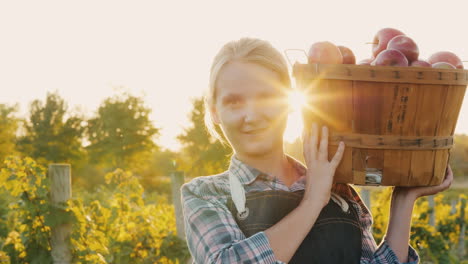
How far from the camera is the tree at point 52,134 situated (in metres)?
34.6

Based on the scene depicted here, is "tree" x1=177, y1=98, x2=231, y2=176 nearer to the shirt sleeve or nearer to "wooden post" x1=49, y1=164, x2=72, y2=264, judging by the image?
"wooden post" x1=49, y1=164, x2=72, y2=264

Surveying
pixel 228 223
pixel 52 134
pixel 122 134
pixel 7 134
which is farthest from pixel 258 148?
pixel 52 134

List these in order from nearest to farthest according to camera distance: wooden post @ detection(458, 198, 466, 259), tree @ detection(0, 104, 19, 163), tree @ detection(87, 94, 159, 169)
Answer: wooden post @ detection(458, 198, 466, 259) < tree @ detection(0, 104, 19, 163) < tree @ detection(87, 94, 159, 169)

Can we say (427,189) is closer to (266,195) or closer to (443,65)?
(443,65)

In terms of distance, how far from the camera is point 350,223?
5.51 feet

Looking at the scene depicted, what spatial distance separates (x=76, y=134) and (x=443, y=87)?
38293 millimetres

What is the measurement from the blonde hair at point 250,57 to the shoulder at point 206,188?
27 centimetres

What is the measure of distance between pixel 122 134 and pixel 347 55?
33959mm

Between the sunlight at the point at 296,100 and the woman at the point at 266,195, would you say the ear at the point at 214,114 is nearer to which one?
the woman at the point at 266,195

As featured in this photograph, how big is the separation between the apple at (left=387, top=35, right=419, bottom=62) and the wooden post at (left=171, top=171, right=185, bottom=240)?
3.68 m

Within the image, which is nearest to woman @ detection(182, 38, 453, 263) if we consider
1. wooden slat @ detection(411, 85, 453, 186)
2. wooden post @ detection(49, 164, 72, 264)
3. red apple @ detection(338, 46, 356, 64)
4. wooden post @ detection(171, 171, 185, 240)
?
wooden slat @ detection(411, 85, 453, 186)

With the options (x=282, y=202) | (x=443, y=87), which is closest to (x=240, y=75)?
(x=282, y=202)

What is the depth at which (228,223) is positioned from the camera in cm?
147

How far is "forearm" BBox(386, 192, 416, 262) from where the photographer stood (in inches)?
66.6
